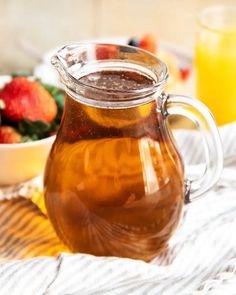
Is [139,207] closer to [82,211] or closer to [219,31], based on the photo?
[82,211]

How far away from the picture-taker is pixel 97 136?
0.72 meters

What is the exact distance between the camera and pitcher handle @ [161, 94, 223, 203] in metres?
0.74

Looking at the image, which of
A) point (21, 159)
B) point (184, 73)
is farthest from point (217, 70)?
point (21, 159)

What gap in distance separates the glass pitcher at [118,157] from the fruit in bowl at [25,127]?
111 mm

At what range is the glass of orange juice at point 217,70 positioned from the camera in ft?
3.73

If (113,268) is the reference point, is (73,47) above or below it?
above

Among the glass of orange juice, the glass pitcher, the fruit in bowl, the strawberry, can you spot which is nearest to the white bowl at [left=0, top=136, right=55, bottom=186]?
the fruit in bowl

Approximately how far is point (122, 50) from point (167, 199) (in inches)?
6.4

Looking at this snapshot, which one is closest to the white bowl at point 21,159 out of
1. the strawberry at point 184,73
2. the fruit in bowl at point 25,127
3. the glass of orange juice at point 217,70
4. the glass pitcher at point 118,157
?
the fruit in bowl at point 25,127

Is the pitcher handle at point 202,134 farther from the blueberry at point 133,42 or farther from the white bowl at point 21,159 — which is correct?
the blueberry at point 133,42

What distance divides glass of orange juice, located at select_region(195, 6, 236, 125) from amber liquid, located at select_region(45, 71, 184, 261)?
40cm

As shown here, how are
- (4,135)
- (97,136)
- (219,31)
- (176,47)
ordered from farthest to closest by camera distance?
(176,47) < (219,31) < (4,135) < (97,136)

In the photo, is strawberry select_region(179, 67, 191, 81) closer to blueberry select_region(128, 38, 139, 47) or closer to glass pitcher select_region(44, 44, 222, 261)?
blueberry select_region(128, 38, 139, 47)

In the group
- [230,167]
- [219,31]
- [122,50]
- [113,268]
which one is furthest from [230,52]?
[113,268]
